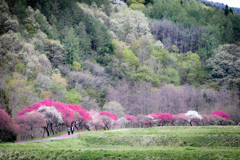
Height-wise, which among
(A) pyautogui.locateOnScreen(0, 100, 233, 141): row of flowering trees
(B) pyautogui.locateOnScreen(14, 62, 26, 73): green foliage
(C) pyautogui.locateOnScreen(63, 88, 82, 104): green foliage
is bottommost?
(A) pyautogui.locateOnScreen(0, 100, 233, 141): row of flowering trees

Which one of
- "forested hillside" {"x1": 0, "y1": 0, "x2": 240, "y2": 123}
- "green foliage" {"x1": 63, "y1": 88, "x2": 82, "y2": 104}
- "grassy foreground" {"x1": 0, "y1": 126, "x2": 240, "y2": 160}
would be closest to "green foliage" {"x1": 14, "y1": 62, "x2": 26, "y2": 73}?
"forested hillside" {"x1": 0, "y1": 0, "x2": 240, "y2": 123}

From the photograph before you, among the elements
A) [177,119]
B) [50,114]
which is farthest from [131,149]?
[177,119]

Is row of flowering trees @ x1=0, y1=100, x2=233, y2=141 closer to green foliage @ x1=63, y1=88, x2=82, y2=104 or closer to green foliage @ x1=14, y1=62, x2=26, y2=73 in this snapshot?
green foliage @ x1=63, y1=88, x2=82, y2=104

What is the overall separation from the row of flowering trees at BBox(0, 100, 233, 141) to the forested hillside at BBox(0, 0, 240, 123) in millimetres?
10158

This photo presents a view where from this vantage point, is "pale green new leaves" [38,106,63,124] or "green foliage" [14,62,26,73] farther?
"green foliage" [14,62,26,73]

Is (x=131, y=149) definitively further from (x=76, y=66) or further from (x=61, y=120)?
(x=76, y=66)

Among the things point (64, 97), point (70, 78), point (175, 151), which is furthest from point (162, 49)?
point (175, 151)

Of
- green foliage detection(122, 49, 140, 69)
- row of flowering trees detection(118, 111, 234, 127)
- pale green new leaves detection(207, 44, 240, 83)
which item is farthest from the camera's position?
green foliage detection(122, 49, 140, 69)

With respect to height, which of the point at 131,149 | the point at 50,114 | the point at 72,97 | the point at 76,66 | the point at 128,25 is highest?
the point at 128,25

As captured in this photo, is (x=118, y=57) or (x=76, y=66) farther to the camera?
(x=118, y=57)

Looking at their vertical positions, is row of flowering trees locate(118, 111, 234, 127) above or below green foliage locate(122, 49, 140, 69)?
below

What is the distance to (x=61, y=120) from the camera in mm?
37625

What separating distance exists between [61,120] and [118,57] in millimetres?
60399

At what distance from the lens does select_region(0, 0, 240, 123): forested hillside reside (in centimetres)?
6356
